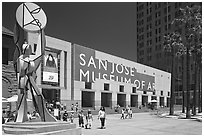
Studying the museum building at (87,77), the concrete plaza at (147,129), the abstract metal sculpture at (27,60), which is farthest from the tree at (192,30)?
the abstract metal sculpture at (27,60)

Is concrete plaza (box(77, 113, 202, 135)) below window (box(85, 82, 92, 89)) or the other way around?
below

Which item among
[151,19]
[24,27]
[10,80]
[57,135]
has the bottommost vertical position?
[57,135]

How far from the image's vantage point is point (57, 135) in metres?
15.0

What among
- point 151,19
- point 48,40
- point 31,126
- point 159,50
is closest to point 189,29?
point 48,40

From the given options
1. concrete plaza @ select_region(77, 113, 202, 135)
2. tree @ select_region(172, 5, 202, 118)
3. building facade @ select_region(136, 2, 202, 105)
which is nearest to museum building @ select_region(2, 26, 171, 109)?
concrete plaza @ select_region(77, 113, 202, 135)

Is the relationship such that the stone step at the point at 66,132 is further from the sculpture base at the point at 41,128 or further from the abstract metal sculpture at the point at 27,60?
the abstract metal sculpture at the point at 27,60

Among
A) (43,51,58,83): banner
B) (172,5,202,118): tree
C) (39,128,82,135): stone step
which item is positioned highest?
(172,5,202,118): tree

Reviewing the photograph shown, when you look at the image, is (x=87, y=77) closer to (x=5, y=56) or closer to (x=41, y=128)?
(x=5, y=56)

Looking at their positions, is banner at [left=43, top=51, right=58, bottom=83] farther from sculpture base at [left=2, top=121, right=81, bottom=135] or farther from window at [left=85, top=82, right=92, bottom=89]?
sculpture base at [left=2, top=121, right=81, bottom=135]

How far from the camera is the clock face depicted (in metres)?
17.1

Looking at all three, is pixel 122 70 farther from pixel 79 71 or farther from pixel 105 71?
pixel 79 71

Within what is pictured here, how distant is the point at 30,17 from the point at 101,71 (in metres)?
38.0

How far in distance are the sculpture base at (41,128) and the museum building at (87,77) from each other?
1847 cm

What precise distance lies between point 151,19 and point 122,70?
172 ft
